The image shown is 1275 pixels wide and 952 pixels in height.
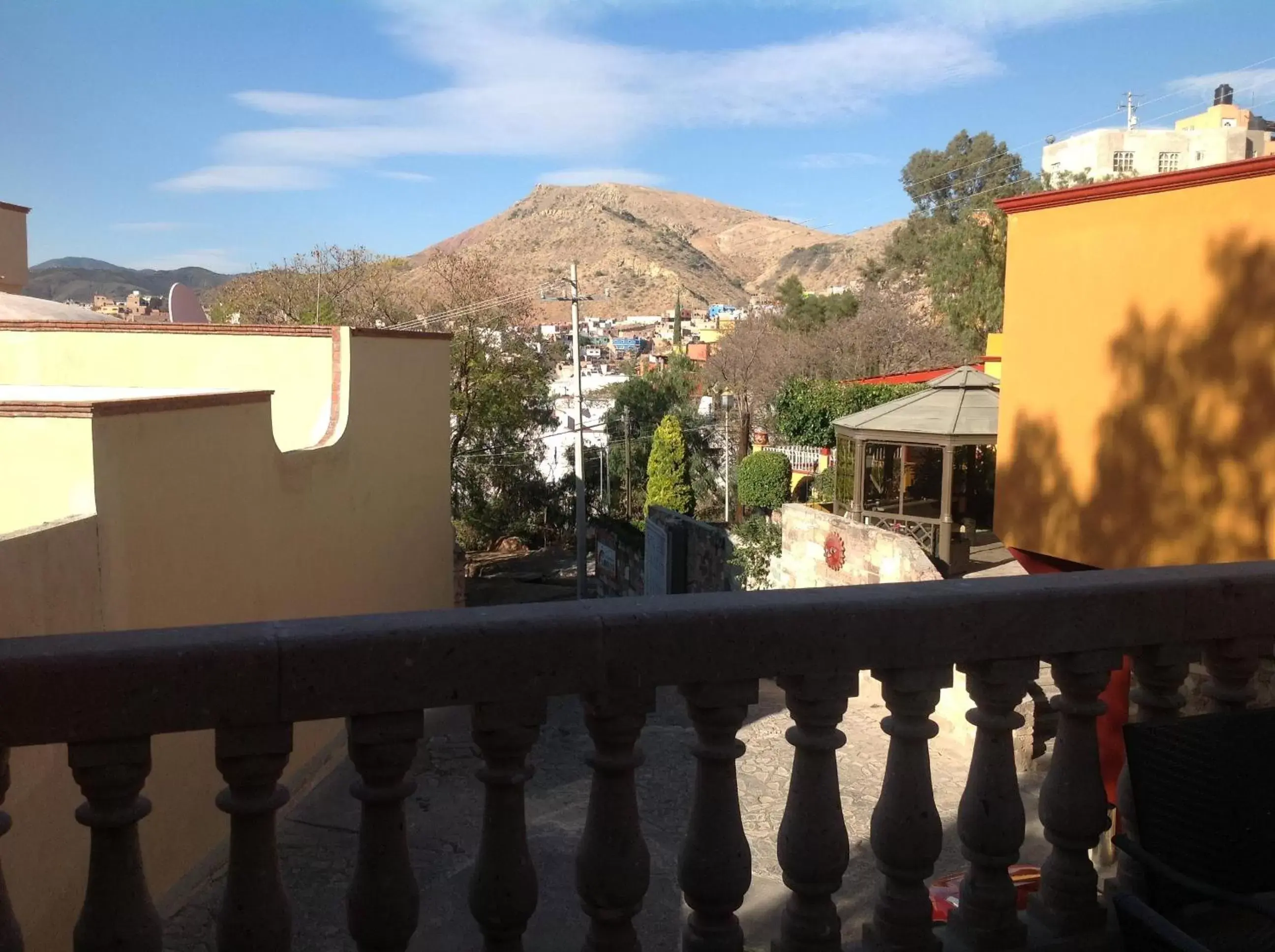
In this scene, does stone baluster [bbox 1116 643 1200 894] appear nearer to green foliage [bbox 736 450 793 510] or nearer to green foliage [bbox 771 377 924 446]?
green foliage [bbox 736 450 793 510]

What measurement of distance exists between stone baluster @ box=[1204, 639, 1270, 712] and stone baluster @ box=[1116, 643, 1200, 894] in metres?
0.07

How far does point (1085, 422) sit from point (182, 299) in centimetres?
1302

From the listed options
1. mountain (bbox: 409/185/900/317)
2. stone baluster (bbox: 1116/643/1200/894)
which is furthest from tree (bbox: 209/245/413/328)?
mountain (bbox: 409/185/900/317)

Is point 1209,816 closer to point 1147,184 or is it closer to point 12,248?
point 1147,184

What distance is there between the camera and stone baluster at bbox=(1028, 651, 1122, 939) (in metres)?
2.18

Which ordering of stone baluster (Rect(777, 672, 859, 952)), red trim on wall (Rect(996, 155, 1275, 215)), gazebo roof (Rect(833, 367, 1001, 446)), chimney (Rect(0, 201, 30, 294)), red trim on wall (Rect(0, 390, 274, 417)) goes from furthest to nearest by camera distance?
chimney (Rect(0, 201, 30, 294)) → gazebo roof (Rect(833, 367, 1001, 446)) → red trim on wall (Rect(996, 155, 1275, 215)) → red trim on wall (Rect(0, 390, 274, 417)) → stone baluster (Rect(777, 672, 859, 952))

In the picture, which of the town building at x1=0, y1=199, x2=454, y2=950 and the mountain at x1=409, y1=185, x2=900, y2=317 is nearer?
the town building at x1=0, y1=199, x2=454, y2=950

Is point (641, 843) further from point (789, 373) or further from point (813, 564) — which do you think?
point (789, 373)

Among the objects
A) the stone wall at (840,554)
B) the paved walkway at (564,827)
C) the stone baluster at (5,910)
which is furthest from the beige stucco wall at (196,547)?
the stone wall at (840,554)

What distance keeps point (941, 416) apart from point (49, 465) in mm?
12023

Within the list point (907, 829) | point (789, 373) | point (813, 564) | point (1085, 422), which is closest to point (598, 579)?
point (813, 564)

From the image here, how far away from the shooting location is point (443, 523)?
14797mm

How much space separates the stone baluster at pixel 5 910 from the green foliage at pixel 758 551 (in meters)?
15.1

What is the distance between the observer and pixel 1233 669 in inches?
89.1
